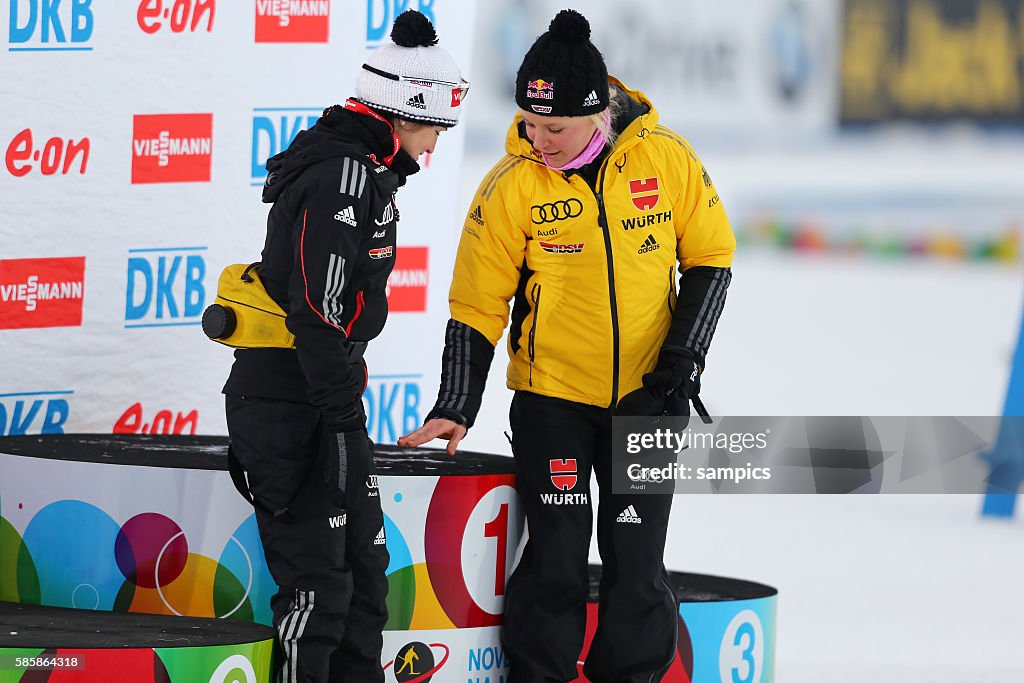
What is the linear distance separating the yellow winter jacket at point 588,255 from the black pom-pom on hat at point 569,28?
0.63 feet

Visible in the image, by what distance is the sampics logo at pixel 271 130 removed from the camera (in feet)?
13.8

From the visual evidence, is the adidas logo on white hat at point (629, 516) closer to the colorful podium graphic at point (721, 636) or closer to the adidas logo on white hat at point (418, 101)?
the colorful podium graphic at point (721, 636)

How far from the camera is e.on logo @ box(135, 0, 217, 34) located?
3875 mm

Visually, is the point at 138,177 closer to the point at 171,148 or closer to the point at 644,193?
the point at 171,148

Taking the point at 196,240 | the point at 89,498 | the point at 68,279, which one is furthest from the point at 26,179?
the point at 89,498

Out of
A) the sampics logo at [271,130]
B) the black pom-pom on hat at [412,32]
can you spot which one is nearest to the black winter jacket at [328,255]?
the black pom-pom on hat at [412,32]

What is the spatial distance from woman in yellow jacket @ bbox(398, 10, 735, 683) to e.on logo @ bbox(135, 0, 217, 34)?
120 centimetres

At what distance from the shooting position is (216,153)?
13.5ft

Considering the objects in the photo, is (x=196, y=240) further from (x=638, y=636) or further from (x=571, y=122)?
(x=638, y=636)

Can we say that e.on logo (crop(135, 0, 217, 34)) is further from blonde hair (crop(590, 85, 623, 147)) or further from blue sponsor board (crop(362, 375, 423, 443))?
blonde hair (crop(590, 85, 623, 147))

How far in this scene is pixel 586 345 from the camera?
123 inches

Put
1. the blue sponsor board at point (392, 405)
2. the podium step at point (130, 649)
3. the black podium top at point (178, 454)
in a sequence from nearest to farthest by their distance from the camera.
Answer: the podium step at point (130, 649), the black podium top at point (178, 454), the blue sponsor board at point (392, 405)

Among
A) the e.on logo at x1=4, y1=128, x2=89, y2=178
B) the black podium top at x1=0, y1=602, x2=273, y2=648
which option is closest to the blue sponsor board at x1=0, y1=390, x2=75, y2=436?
the e.on logo at x1=4, y1=128, x2=89, y2=178

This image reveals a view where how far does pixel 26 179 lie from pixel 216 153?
581 mm
